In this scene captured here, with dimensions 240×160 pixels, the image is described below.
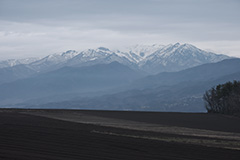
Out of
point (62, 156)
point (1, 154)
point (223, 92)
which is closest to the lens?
point (1, 154)

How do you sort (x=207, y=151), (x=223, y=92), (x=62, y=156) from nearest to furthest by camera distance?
(x=62, y=156)
(x=207, y=151)
(x=223, y=92)

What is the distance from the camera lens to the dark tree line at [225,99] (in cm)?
8342

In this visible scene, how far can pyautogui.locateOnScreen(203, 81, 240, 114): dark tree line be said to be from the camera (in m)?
83.4

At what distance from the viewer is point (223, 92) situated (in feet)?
294

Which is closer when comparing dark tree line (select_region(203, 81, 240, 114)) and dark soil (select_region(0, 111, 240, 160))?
dark soil (select_region(0, 111, 240, 160))

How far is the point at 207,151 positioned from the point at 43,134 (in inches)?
422

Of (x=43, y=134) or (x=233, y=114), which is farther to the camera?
(x=233, y=114)

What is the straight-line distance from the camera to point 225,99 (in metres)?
86.4

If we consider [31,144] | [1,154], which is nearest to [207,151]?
[31,144]

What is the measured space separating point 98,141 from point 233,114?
57.0 meters

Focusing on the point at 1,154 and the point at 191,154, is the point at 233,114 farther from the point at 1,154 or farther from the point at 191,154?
the point at 1,154

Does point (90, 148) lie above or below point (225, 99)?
below

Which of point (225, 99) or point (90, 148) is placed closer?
point (90, 148)

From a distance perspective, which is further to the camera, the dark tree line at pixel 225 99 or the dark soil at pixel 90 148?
the dark tree line at pixel 225 99
